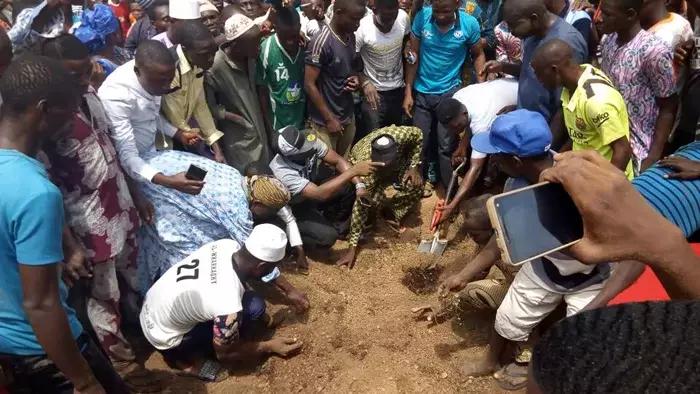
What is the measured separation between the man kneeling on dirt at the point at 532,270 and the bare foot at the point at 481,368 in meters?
0.30

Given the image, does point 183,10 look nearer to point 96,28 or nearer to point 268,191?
point 96,28

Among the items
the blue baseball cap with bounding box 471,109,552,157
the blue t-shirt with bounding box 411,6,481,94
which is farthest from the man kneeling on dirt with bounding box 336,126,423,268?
the blue baseball cap with bounding box 471,109,552,157

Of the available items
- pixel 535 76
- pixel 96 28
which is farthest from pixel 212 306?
pixel 96 28

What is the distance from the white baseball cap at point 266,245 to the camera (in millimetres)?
3227

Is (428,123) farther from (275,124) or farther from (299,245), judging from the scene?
(299,245)

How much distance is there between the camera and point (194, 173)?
352 centimetres

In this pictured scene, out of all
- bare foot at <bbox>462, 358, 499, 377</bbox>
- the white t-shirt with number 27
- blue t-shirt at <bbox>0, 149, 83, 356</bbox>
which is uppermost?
blue t-shirt at <bbox>0, 149, 83, 356</bbox>

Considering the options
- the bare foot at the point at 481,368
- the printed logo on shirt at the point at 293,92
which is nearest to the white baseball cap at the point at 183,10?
the printed logo on shirt at the point at 293,92

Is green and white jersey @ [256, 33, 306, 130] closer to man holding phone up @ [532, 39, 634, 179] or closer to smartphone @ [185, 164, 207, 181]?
smartphone @ [185, 164, 207, 181]

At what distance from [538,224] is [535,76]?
2.87 metres

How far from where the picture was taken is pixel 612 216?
1.19m

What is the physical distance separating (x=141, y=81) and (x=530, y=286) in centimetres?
254

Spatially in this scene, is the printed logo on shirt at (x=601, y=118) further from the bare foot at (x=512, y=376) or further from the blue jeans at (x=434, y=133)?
the blue jeans at (x=434, y=133)

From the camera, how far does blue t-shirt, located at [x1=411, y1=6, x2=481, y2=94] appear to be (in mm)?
5082
